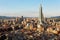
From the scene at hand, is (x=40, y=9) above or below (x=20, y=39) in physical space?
above

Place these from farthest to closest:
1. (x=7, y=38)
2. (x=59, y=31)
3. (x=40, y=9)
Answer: (x=40, y=9)
(x=59, y=31)
(x=7, y=38)

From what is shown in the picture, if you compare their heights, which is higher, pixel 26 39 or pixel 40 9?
pixel 40 9

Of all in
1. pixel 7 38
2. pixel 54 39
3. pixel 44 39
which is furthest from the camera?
pixel 44 39

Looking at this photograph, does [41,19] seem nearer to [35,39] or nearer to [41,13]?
[41,13]

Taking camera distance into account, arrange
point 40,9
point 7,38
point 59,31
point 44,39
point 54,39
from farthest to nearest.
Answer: point 40,9 < point 59,31 < point 44,39 < point 54,39 < point 7,38

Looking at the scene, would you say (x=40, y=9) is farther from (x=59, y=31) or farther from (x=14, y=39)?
(x=14, y=39)

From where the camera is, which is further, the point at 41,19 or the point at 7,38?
the point at 41,19

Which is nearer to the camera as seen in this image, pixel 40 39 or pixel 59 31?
pixel 40 39

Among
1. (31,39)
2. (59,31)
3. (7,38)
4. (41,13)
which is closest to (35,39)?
(31,39)

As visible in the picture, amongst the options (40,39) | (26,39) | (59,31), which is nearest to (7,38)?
(26,39)
